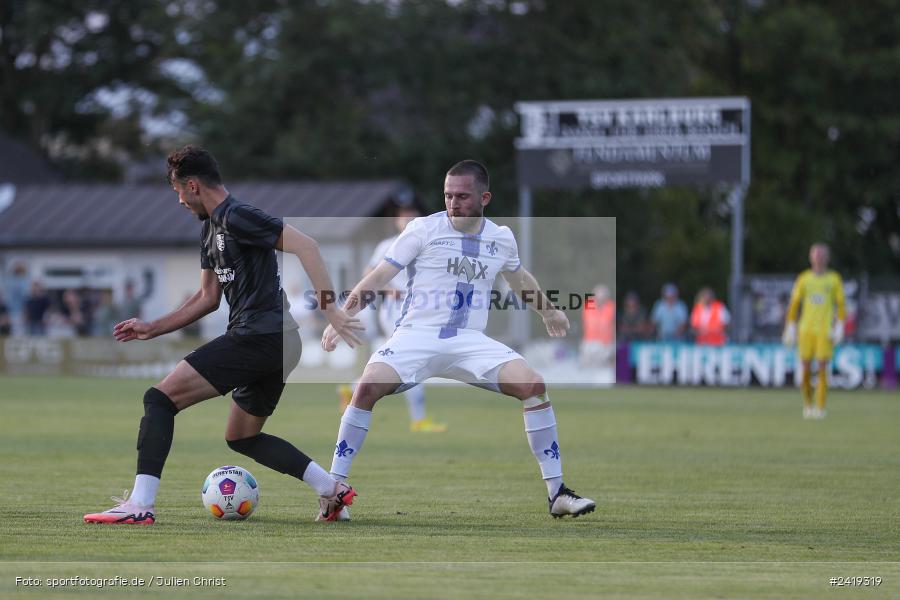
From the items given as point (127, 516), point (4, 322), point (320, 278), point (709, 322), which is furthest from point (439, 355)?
point (4, 322)

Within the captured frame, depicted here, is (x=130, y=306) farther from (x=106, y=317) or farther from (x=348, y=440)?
(x=348, y=440)

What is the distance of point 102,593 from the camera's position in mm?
6508

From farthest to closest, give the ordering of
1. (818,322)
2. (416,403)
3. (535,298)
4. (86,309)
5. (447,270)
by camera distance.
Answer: (86,309) → (818,322) → (416,403) → (535,298) → (447,270)

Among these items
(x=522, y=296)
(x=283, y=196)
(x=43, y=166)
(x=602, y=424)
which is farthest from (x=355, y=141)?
(x=522, y=296)

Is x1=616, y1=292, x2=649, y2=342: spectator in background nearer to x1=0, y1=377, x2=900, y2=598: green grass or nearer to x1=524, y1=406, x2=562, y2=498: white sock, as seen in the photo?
x1=0, y1=377, x2=900, y2=598: green grass

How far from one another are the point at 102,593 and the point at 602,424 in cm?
Answer: 1358

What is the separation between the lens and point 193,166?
8789 mm

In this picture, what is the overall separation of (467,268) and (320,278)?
1216 mm

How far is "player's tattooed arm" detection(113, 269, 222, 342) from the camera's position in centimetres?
893

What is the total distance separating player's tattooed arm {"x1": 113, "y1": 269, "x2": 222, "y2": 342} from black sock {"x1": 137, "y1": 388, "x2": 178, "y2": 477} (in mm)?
368

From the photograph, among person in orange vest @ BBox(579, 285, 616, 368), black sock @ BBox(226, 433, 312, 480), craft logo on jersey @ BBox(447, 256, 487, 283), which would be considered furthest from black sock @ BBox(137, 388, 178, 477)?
person in orange vest @ BBox(579, 285, 616, 368)

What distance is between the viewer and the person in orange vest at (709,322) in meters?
30.9

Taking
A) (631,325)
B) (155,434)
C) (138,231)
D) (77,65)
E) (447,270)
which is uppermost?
(77,65)

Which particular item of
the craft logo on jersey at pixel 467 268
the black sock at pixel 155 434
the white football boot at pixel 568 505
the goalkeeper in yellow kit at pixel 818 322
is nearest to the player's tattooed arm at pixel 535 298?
the craft logo on jersey at pixel 467 268
